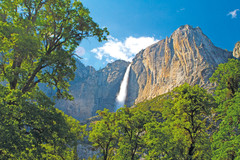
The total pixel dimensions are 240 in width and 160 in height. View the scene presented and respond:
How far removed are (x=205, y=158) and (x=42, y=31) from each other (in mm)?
19769

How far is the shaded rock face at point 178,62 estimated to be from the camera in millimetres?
143750

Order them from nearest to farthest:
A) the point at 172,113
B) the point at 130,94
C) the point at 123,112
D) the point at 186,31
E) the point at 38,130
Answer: the point at 38,130, the point at 172,113, the point at 123,112, the point at 186,31, the point at 130,94

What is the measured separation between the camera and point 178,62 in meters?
160

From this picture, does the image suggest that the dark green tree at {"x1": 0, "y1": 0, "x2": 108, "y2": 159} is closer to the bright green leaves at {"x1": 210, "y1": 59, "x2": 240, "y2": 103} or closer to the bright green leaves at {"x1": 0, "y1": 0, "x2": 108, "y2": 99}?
the bright green leaves at {"x1": 0, "y1": 0, "x2": 108, "y2": 99}

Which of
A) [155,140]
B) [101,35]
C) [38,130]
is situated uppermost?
[101,35]

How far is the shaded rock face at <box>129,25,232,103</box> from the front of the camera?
144 meters

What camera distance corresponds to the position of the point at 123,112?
22344 mm

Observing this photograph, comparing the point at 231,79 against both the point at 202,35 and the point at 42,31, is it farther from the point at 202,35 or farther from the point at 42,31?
the point at 202,35

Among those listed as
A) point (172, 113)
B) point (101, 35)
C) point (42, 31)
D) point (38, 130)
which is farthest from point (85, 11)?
point (172, 113)

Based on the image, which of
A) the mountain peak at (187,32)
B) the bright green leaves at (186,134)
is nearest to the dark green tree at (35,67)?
the bright green leaves at (186,134)

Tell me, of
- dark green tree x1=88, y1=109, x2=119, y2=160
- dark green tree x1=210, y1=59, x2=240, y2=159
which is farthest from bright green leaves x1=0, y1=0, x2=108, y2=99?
dark green tree x1=210, y1=59, x2=240, y2=159

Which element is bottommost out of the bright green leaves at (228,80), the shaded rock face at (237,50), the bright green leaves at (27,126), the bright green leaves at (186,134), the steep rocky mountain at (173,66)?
the bright green leaves at (27,126)

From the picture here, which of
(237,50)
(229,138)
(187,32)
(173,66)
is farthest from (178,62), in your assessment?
(229,138)

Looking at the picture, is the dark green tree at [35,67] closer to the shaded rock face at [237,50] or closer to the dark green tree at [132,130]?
the dark green tree at [132,130]
